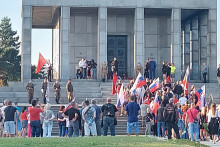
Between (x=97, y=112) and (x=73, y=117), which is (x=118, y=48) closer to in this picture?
(x=97, y=112)

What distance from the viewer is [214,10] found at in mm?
50719

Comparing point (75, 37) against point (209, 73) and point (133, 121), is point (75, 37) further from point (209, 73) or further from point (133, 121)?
point (133, 121)

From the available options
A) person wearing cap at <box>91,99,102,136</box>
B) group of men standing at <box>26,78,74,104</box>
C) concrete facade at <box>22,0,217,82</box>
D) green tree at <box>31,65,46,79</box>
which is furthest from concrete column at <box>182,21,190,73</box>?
person wearing cap at <box>91,99,102,136</box>

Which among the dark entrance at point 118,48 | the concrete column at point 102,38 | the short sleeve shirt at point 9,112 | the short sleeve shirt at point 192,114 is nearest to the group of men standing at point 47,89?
the concrete column at point 102,38

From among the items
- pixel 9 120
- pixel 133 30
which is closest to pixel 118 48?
pixel 133 30

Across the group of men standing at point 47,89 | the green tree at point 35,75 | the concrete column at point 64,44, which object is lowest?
the group of men standing at point 47,89

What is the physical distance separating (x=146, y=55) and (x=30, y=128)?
28.2 metres

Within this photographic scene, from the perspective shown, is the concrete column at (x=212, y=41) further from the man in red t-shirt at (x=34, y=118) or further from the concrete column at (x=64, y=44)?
the man in red t-shirt at (x=34, y=118)

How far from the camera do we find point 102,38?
49.0 m

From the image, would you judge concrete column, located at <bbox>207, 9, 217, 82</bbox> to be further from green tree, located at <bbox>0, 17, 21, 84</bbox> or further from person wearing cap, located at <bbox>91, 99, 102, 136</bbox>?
green tree, located at <bbox>0, 17, 21, 84</bbox>

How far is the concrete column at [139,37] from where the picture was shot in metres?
49.3

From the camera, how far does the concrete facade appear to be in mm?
48781

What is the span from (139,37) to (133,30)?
4642 millimetres

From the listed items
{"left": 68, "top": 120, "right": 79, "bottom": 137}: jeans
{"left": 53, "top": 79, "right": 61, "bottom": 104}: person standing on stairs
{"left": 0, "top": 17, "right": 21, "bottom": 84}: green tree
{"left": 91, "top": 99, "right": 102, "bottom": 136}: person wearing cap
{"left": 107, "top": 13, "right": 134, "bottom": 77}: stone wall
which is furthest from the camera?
{"left": 0, "top": 17, "right": 21, "bottom": 84}: green tree
